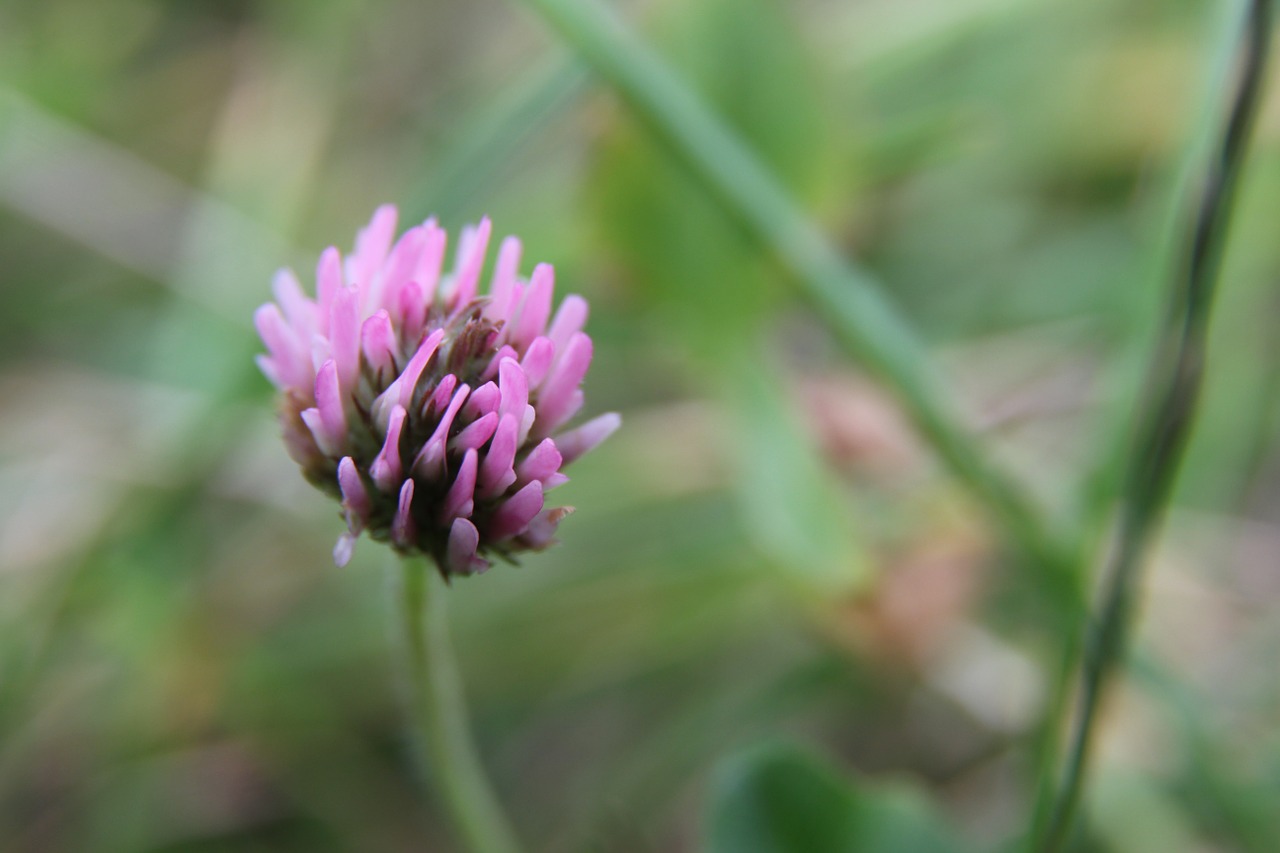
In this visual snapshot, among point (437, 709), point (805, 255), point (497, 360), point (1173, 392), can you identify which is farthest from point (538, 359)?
point (805, 255)

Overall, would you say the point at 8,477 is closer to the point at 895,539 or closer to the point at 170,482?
the point at 170,482

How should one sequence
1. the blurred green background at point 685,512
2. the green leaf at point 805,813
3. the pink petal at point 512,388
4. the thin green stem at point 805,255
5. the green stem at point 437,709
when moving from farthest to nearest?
the blurred green background at point 685,512 < the thin green stem at point 805,255 < the green leaf at point 805,813 < the green stem at point 437,709 < the pink petal at point 512,388

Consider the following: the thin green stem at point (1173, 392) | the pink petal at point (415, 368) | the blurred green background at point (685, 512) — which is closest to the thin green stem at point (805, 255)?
the blurred green background at point (685, 512)

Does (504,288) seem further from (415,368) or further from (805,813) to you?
(805,813)

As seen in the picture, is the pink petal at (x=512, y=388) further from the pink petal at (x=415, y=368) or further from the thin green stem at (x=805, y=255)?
the thin green stem at (x=805, y=255)

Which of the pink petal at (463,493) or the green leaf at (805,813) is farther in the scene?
the green leaf at (805,813)

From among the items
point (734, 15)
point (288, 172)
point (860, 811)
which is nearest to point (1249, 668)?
point (860, 811)
